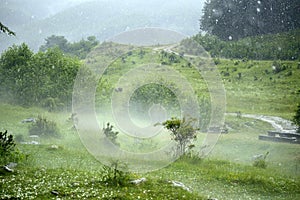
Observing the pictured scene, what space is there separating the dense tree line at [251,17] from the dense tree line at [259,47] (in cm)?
886

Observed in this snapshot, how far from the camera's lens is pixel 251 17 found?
11775 centimetres

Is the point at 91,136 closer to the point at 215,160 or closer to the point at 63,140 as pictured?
the point at 63,140

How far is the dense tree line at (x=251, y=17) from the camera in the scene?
111 m

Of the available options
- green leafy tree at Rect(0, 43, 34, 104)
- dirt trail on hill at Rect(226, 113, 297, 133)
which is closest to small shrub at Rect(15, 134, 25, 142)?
green leafy tree at Rect(0, 43, 34, 104)

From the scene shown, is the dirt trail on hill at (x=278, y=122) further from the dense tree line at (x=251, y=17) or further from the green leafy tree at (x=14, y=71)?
the dense tree line at (x=251, y=17)

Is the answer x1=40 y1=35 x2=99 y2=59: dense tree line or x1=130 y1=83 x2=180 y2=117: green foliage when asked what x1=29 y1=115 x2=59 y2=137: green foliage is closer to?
x1=130 y1=83 x2=180 y2=117: green foliage

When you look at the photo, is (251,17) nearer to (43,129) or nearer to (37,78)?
(37,78)

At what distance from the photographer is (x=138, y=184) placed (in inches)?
599

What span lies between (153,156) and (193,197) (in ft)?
38.2

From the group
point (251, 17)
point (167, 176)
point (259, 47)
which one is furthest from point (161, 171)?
point (251, 17)

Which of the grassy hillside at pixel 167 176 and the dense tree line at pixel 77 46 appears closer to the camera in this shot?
the grassy hillside at pixel 167 176

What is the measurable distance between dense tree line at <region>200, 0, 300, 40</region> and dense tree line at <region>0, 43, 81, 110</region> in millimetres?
77385

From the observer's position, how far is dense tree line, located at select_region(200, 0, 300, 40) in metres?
111

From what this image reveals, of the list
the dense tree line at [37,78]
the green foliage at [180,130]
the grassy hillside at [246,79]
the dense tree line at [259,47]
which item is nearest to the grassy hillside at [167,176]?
the green foliage at [180,130]
